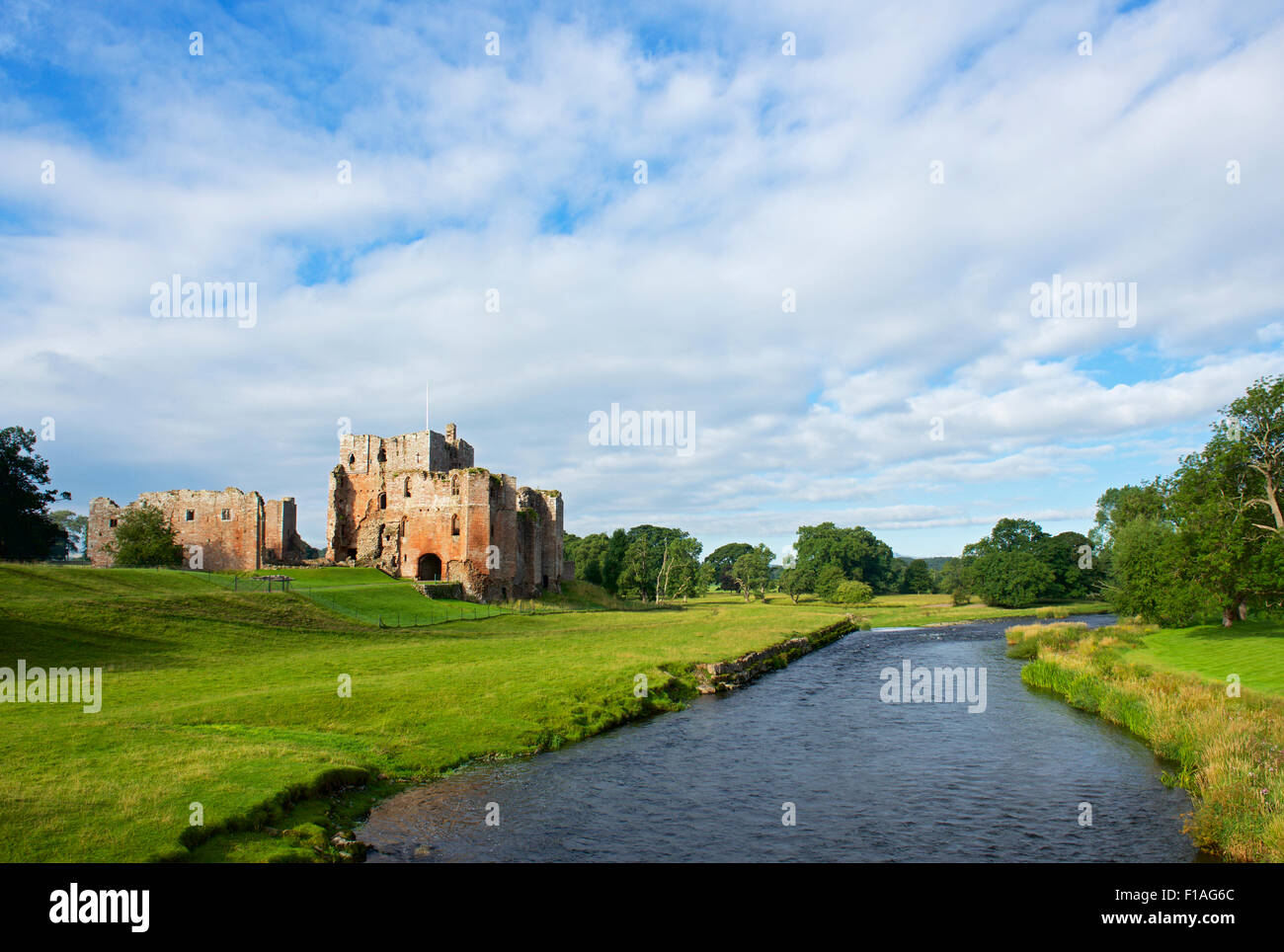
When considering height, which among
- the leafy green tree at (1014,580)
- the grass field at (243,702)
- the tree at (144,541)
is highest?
the tree at (144,541)

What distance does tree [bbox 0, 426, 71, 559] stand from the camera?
58.5 m

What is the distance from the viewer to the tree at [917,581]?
15325 centimetres

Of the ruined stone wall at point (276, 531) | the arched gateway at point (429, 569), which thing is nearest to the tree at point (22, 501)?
the ruined stone wall at point (276, 531)

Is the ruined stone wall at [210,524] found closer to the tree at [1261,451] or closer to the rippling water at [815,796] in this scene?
the rippling water at [815,796]

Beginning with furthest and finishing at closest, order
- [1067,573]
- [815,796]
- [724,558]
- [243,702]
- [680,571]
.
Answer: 1. [724,558]
2. [680,571]
3. [1067,573]
4. [243,702]
5. [815,796]

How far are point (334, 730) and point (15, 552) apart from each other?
58.8m

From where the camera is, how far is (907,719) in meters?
26.0

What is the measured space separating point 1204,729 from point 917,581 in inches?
5609

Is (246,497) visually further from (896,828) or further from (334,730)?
(896,828)

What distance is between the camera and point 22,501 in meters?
60.4

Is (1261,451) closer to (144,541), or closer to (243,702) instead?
(243,702)

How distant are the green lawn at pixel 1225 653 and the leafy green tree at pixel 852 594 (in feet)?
207

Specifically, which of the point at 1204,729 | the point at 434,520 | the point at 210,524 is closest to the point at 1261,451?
the point at 1204,729

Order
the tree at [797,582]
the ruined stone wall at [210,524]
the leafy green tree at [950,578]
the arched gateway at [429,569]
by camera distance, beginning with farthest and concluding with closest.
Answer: the leafy green tree at [950,578] → the tree at [797,582] → the arched gateway at [429,569] → the ruined stone wall at [210,524]
